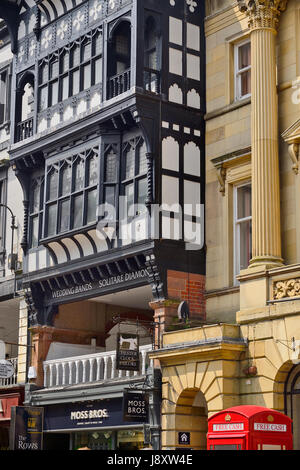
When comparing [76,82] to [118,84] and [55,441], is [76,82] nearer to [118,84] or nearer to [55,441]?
[118,84]

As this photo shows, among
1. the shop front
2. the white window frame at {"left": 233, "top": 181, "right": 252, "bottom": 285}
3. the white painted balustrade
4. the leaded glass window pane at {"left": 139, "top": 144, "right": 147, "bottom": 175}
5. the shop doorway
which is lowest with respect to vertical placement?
the shop doorway

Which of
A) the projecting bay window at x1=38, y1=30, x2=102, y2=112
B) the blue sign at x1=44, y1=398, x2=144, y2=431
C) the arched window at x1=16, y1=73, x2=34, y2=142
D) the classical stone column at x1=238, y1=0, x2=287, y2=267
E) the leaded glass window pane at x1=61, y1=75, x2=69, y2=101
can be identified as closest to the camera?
the classical stone column at x1=238, y1=0, x2=287, y2=267

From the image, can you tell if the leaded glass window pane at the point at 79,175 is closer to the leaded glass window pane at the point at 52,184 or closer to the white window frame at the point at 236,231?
the leaded glass window pane at the point at 52,184

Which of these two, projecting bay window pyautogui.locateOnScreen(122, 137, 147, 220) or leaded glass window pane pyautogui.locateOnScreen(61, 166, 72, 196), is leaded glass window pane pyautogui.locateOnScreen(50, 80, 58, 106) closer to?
leaded glass window pane pyautogui.locateOnScreen(61, 166, 72, 196)

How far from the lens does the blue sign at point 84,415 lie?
2527cm

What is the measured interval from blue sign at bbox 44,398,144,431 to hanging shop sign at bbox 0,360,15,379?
65.1 inches

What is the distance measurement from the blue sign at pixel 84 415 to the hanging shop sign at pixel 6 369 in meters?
1.65

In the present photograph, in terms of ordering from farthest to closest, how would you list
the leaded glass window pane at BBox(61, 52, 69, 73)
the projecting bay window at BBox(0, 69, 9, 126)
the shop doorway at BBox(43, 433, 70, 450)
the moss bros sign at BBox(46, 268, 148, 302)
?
1. the projecting bay window at BBox(0, 69, 9, 126)
2. the shop doorway at BBox(43, 433, 70, 450)
3. the leaded glass window pane at BBox(61, 52, 69, 73)
4. the moss bros sign at BBox(46, 268, 148, 302)

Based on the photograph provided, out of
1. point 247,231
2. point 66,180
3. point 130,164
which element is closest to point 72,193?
point 66,180

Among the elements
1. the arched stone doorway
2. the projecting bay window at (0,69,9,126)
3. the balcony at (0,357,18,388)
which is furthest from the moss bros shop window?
the projecting bay window at (0,69,9,126)

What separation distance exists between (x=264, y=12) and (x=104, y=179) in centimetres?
642

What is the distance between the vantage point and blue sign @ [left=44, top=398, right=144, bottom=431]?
82.9 ft

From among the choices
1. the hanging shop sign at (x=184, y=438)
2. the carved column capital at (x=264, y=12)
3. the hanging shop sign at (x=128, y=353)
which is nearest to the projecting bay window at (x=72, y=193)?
the hanging shop sign at (x=128, y=353)
